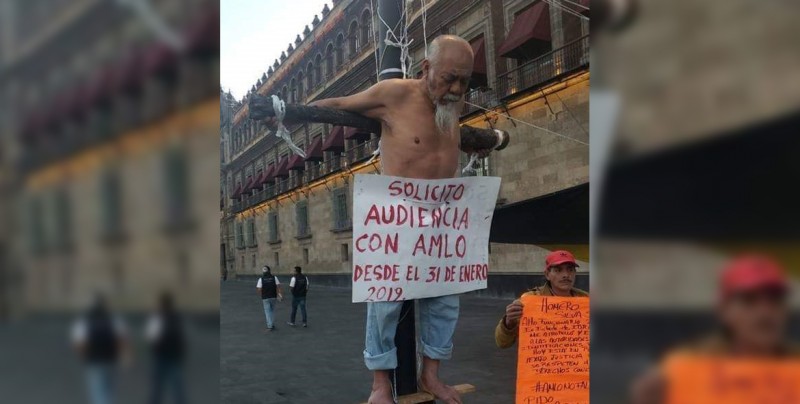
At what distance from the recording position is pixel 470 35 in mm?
5297

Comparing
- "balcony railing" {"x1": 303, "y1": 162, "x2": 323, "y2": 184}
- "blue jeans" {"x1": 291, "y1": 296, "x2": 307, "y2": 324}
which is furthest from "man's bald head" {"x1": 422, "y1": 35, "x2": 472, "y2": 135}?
"blue jeans" {"x1": 291, "y1": 296, "x2": 307, "y2": 324}

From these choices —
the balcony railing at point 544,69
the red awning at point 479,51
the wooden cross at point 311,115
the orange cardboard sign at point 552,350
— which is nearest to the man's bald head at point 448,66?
the wooden cross at point 311,115

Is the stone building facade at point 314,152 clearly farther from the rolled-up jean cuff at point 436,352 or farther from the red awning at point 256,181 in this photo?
the rolled-up jean cuff at point 436,352

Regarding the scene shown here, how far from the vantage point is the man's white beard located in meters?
1.71

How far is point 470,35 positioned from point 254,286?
139 inches

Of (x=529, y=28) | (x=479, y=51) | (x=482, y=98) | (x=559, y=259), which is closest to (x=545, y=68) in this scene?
(x=529, y=28)

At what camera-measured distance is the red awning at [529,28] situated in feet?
21.8

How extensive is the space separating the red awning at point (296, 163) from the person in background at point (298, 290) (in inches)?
45.8

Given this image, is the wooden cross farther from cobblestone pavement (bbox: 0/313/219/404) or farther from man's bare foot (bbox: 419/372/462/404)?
cobblestone pavement (bbox: 0/313/219/404)

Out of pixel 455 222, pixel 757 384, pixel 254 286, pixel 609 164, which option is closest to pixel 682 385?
pixel 757 384

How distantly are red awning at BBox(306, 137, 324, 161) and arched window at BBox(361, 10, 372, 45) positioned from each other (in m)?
0.60

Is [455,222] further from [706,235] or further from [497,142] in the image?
[706,235]

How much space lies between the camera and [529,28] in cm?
691

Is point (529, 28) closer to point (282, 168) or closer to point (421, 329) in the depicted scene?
point (282, 168)
